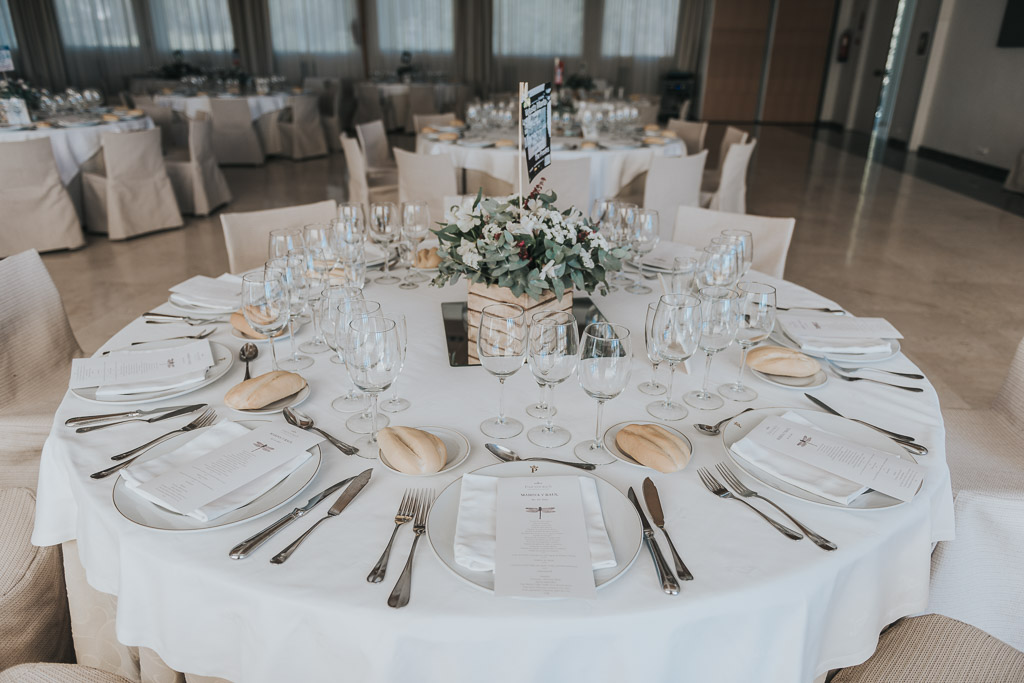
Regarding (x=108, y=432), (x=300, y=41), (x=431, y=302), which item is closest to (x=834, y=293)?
(x=431, y=302)

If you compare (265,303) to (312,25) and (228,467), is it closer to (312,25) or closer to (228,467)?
(228,467)

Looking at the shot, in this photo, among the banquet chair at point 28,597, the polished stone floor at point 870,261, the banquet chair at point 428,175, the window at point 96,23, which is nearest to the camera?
the banquet chair at point 28,597

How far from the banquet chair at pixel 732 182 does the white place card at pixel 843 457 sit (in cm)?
357

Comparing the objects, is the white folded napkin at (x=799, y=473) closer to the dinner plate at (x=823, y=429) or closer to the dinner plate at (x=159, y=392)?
the dinner plate at (x=823, y=429)

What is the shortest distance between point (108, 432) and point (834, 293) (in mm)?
4597

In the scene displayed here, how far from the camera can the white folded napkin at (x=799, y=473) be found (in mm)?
1080

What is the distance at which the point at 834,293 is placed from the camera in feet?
15.3

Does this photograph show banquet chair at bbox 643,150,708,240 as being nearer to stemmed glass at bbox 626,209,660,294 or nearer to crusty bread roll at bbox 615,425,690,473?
stemmed glass at bbox 626,209,660,294

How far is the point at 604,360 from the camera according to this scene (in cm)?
112

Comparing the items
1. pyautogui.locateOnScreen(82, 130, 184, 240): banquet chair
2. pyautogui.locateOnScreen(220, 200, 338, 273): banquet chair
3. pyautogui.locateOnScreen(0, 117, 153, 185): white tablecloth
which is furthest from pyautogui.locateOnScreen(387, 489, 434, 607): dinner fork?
pyautogui.locateOnScreen(0, 117, 153, 185): white tablecloth

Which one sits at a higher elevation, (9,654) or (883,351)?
(883,351)

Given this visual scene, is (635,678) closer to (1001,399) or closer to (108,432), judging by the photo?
(108,432)

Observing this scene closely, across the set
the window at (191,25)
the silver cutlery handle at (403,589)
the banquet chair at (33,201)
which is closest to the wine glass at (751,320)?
the silver cutlery handle at (403,589)

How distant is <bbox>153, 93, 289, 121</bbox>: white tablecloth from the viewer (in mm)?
8477
